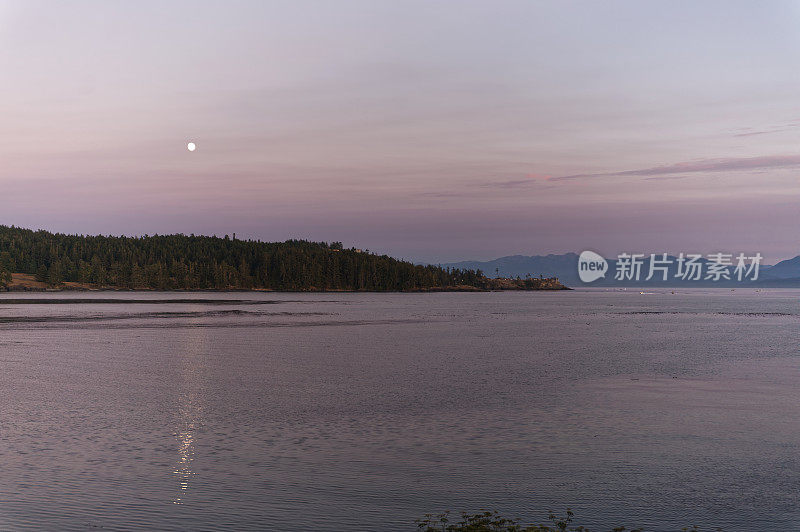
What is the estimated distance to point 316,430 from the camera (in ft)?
83.5

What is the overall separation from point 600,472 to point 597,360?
33.3m

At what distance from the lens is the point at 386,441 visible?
2366 cm

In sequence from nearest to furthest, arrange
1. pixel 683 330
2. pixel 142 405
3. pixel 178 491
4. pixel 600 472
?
1. pixel 178 491
2. pixel 600 472
3. pixel 142 405
4. pixel 683 330

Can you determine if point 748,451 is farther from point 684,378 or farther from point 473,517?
point 684,378

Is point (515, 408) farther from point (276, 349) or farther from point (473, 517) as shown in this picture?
point (276, 349)

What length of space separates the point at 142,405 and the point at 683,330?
7692 cm

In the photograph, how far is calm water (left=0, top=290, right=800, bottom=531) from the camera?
16375 millimetres

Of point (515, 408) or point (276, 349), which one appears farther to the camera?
point (276, 349)

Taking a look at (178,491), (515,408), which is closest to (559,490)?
(178,491)

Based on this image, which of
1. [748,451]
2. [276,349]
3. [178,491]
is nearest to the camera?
[178,491]

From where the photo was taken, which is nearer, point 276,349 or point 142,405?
point 142,405

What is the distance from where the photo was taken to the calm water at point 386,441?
16.4 meters

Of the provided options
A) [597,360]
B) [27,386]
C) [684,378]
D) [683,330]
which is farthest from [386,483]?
[683,330]

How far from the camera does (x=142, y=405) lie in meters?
30.4
